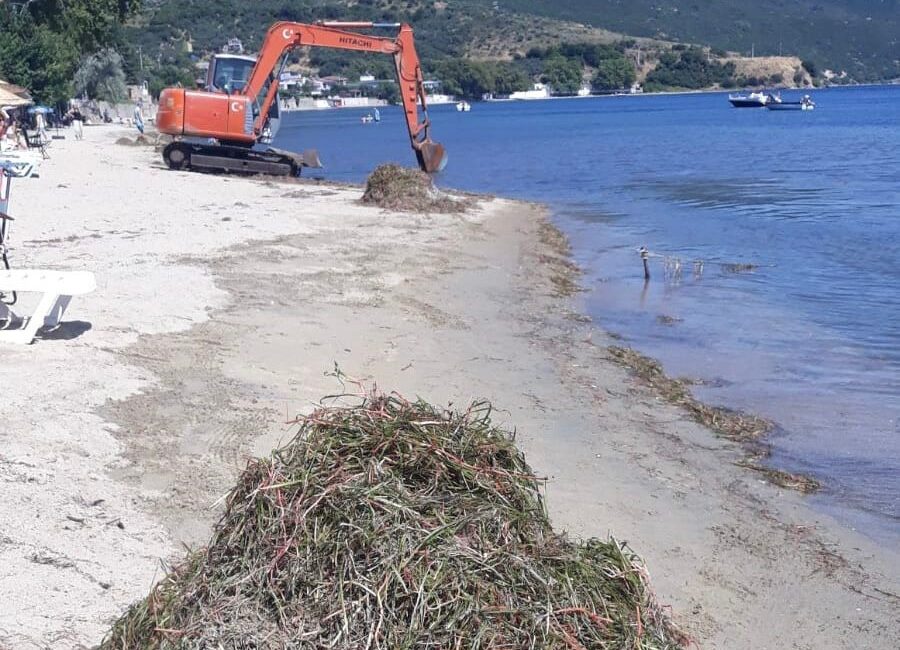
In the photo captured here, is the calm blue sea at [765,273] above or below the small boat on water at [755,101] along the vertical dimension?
above

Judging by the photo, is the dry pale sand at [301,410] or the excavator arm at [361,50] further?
the excavator arm at [361,50]

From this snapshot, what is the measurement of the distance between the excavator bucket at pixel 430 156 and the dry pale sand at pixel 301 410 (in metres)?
10.2

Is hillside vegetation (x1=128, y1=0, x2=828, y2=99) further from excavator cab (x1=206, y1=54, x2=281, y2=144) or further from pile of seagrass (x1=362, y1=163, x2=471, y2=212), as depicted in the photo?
pile of seagrass (x1=362, y1=163, x2=471, y2=212)

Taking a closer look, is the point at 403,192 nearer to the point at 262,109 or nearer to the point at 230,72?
the point at 262,109

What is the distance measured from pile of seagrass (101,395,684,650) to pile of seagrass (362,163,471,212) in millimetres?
18617

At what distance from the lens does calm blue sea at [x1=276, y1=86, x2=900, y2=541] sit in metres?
9.10

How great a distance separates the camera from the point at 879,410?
965 cm

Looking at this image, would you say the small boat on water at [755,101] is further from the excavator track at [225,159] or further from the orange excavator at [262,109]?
the excavator track at [225,159]

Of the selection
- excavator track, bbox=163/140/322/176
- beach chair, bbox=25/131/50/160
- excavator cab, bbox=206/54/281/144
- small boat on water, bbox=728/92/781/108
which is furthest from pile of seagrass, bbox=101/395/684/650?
small boat on water, bbox=728/92/781/108

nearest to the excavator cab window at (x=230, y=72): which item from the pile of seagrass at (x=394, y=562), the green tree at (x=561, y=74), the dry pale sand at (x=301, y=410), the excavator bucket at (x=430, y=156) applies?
the excavator bucket at (x=430, y=156)

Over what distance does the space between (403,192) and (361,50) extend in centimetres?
580

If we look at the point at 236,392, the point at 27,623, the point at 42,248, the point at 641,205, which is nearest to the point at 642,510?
the point at 236,392

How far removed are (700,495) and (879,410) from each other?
3087 millimetres

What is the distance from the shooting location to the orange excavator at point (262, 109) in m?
26.1
